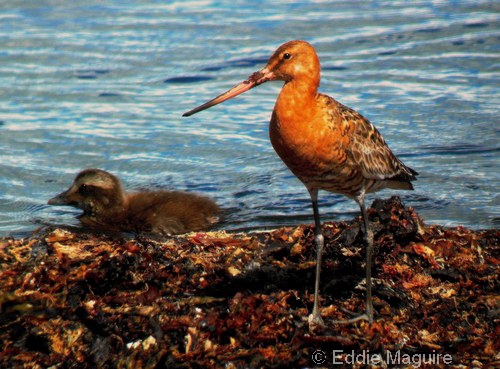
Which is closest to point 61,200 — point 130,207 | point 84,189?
point 84,189

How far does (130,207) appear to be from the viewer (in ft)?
24.0

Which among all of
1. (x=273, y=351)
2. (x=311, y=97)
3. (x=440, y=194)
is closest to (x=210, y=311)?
(x=273, y=351)

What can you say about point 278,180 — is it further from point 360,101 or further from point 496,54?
point 496,54

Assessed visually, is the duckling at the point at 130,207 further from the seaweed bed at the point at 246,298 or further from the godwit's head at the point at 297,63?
the godwit's head at the point at 297,63

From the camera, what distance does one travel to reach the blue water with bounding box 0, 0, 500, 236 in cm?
799

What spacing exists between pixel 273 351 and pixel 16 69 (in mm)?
8016

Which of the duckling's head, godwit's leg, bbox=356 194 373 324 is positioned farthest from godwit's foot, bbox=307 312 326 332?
the duckling's head

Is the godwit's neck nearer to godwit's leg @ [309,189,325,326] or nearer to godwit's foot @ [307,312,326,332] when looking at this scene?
godwit's leg @ [309,189,325,326]

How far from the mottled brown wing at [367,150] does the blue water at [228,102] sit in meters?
1.57

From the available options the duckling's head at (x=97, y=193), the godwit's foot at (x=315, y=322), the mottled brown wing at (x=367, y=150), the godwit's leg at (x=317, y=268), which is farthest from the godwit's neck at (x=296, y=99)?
the duckling's head at (x=97, y=193)

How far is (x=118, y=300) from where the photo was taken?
4.70 meters

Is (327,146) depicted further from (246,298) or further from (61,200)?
(61,200)

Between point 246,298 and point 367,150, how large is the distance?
51.9 inches

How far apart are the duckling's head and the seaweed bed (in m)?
1.56
